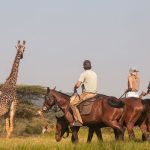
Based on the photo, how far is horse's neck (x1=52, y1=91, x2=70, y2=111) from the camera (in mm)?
18359

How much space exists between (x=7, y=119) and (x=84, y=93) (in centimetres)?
677

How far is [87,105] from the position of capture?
58.4ft

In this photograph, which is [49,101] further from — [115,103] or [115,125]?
[115,125]

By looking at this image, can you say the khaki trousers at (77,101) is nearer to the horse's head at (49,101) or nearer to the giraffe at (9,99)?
the horse's head at (49,101)

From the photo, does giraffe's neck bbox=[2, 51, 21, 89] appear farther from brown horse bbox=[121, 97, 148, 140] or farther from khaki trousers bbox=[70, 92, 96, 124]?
brown horse bbox=[121, 97, 148, 140]

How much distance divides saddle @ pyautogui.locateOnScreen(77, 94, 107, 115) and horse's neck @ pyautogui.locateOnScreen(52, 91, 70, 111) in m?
0.63

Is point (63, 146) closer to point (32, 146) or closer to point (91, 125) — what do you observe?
point (32, 146)

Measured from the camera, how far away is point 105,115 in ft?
57.6

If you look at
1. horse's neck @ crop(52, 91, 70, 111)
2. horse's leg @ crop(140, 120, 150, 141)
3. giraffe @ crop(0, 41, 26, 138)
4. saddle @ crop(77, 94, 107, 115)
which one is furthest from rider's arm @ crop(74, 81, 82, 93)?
giraffe @ crop(0, 41, 26, 138)

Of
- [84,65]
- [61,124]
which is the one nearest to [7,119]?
[61,124]

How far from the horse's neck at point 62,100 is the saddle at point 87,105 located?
627mm

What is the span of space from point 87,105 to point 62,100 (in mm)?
1012

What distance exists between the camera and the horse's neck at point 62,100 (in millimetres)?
18359

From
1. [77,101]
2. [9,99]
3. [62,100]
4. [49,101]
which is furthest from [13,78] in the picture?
[77,101]
